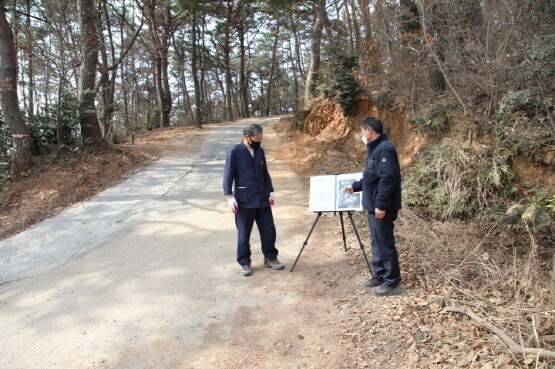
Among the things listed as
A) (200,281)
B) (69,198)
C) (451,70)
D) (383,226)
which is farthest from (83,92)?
(383,226)

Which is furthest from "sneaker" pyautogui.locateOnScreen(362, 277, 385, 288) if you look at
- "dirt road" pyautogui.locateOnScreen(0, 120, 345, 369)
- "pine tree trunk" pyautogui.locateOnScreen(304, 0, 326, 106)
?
"pine tree trunk" pyautogui.locateOnScreen(304, 0, 326, 106)

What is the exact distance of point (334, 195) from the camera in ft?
15.9

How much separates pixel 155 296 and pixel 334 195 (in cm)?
257

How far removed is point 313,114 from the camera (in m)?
14.9

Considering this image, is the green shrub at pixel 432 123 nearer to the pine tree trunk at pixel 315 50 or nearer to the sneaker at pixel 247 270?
the sneaker at pixel 247 270

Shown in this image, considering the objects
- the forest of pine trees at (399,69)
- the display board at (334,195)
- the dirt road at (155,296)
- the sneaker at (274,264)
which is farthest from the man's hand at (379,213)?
the forest of pine trees at (399,69)

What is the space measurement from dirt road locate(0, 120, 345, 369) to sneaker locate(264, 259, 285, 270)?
99 millimetres

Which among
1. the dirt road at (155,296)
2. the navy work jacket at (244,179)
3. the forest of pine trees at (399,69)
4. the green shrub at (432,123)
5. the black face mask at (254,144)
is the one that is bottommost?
the dirt road at (155,296)

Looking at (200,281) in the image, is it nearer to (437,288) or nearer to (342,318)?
(342,318)

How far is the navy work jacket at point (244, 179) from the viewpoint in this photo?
496 cm

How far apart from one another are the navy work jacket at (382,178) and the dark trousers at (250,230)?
145 centimetres

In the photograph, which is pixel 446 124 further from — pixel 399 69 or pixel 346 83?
pixel 346 83

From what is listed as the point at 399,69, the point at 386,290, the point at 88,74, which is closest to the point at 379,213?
the point at 386,290

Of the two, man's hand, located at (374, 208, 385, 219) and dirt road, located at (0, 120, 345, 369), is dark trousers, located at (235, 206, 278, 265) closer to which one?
dirt road, located at (0, 120, 345, 369)
